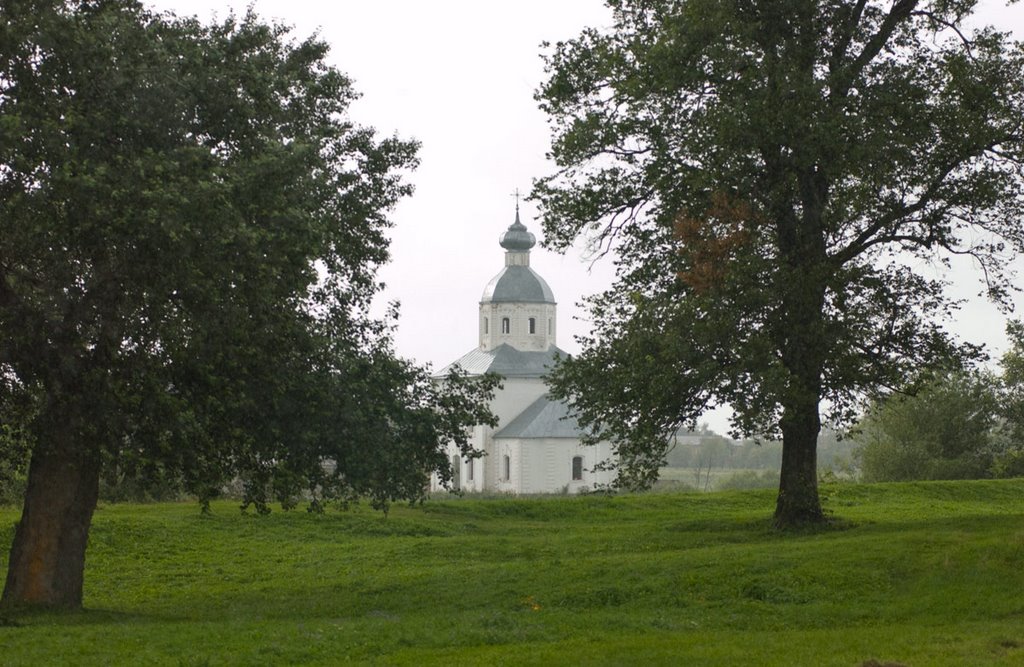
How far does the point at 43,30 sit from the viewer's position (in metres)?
18.0

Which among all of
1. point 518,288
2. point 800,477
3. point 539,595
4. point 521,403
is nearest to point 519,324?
point 518,288

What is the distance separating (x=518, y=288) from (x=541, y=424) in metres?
14.0

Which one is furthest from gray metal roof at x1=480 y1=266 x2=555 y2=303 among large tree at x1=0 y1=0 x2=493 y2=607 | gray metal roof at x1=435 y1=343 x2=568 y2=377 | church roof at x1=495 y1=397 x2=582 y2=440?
large tree at x1=0 y1=0 x2=493 y2=607

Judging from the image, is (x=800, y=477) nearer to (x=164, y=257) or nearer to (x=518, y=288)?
(x=164, y=257)

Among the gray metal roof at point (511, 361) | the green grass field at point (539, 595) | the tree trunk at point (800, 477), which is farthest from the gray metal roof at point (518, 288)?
the tree trunk at point (800, 477)

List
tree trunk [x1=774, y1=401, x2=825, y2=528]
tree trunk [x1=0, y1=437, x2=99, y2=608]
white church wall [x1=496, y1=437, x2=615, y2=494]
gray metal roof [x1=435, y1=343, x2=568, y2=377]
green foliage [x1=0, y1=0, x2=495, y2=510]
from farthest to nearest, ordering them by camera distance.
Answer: gray metal roof [x1=435, y1=343, x2=568, y2=377], white church wall [x1=496, y1=437, x2=615, y2=494], tree trunk [x1=774, y1=401, x2=825, y2=528], tree trunk [x1=0, y1=437, x2=99, y2=608], green foliage [x1=0, y1=0, x2=495, y2=510]

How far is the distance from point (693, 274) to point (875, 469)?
3929 centimetres

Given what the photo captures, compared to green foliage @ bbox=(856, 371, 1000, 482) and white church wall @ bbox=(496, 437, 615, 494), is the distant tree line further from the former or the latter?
white church wall @ bbox=(496, 437, 615, 494)

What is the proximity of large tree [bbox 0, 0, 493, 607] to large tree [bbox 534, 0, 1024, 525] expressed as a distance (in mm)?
6653

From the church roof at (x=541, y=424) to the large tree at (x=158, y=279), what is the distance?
7824cm

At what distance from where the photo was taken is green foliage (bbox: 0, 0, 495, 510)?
1736cm

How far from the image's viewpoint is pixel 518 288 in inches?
4338

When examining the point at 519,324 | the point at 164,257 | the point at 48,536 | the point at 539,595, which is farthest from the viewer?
the point at 519,324

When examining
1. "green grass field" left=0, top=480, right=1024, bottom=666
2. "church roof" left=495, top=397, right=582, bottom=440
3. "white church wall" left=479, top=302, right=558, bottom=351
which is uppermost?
"white church wall" left=479, top=302, right=558, bottom=351
